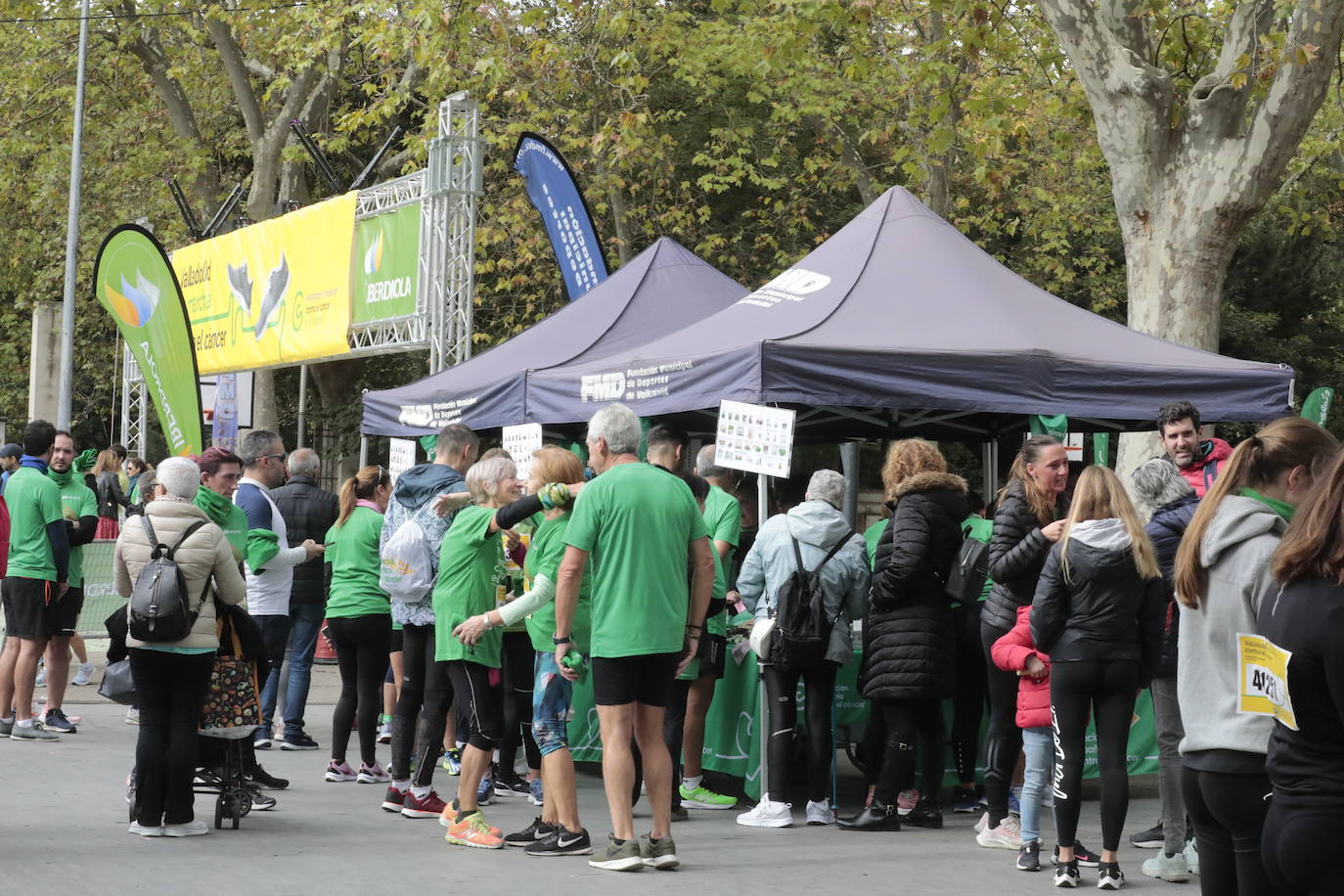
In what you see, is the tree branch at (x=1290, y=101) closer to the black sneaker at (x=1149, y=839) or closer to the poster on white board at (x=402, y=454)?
the black sneaker at (x=1149, y=839)

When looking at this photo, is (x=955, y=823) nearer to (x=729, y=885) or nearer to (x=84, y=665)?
(x=729, y=885)

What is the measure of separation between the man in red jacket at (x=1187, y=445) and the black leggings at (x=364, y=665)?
4130 mm

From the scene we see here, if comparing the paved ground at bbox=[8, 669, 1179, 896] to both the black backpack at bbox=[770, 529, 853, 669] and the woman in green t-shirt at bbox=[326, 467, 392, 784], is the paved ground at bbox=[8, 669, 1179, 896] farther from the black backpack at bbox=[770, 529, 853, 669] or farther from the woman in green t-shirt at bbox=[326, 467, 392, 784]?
the black backpack at bbox=[770, 529, 853, 669]

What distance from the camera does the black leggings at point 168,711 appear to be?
6.54 meters

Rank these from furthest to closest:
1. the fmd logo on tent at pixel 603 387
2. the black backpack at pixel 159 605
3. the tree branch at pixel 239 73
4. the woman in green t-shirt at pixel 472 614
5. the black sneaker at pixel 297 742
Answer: the tree branch at pixel 239 73
the black sneaker at pixel 297 742
the fmd logo on tent at pixel 603 387
the woman in green t-shirt at pixel 472 614
the black backpack at pixel 159 605

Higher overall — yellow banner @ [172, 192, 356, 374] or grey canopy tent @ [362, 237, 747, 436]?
yellow banner @ [172, 192, 356, 374]

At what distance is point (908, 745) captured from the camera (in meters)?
7.33

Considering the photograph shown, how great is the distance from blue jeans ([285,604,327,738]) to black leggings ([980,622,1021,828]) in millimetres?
4586

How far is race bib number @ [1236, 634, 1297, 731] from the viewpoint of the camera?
10.1 ft

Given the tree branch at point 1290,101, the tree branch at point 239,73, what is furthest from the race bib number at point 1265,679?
the tree branch at point 239,73

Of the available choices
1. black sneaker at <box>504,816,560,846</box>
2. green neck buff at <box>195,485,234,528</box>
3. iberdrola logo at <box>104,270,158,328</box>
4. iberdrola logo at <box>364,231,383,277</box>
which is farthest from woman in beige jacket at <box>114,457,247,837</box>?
iberdrola logo at <box>104,270,158,328</box>

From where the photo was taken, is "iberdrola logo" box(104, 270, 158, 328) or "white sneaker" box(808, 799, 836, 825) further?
"iberdrola logo" box(104, 270, 158, 328)

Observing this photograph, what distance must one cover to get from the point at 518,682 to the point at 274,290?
9.83 meters

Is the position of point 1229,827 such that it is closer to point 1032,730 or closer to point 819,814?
point 1032,730
